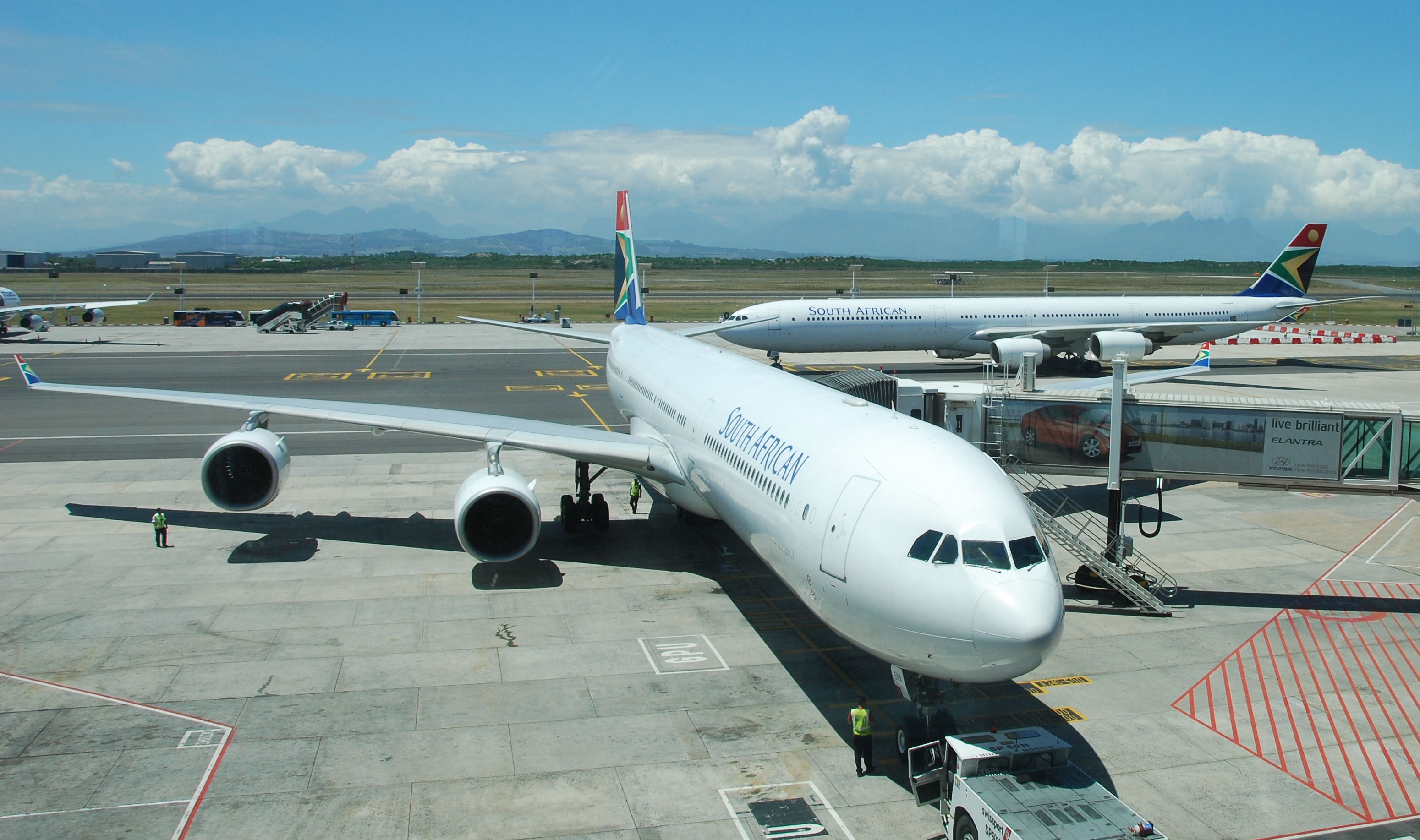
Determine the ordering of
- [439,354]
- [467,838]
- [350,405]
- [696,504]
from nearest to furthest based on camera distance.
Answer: [467,838]
[696,504]
[350,405]
[439,354]

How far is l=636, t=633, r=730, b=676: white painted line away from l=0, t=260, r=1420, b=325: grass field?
75793 mm

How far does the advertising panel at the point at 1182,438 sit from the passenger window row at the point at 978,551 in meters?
8.54

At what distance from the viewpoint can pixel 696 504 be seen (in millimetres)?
18859

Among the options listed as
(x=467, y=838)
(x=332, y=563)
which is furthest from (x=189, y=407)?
(x=467, y=838)

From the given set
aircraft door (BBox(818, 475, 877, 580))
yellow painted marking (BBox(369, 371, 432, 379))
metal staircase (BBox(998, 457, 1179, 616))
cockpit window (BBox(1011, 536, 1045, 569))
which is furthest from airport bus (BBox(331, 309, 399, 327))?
cockpit window (BBox(1011, 536, 1045, 569))

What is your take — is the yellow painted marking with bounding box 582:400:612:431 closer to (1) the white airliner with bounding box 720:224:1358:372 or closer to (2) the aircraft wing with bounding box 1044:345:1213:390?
(1) the white airliner with bounding box 720:224:1358:372

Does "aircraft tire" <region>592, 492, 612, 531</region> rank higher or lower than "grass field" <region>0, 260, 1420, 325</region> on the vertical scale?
lower

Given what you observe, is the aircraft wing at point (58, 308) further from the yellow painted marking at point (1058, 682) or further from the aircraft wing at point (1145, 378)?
the yellow painted marking at point (1058, 682)

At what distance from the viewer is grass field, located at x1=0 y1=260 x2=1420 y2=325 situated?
104938mm

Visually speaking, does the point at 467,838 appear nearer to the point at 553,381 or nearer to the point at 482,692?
the point at 482,692

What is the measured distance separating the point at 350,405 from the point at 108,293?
119826 millimetres

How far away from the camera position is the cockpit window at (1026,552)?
33.9ft

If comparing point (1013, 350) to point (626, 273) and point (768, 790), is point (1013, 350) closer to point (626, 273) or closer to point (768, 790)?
point (626, 273)

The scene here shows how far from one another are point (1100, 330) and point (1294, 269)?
1313 cm
